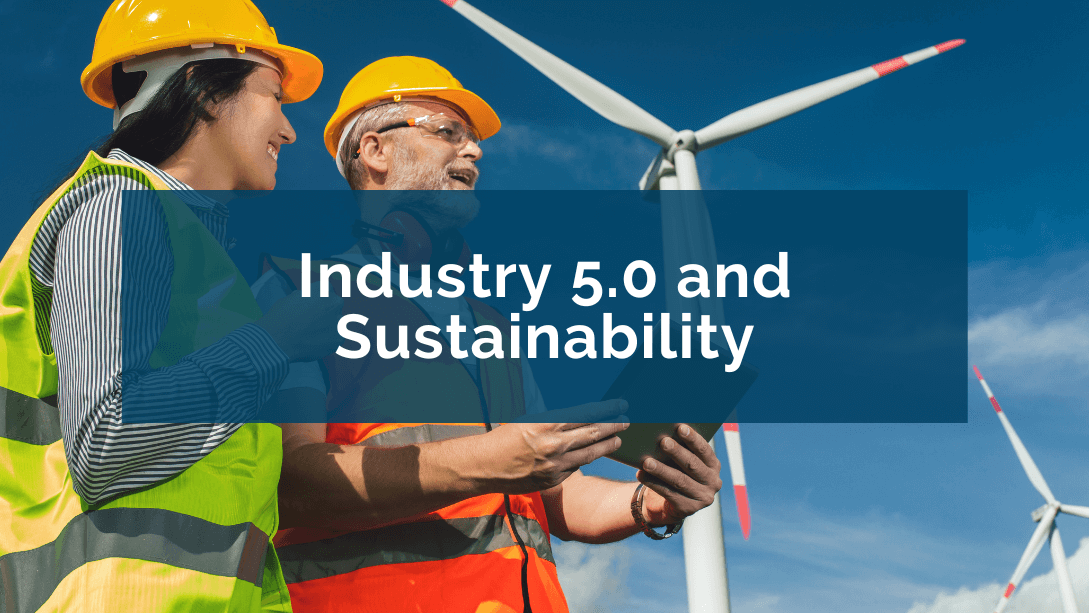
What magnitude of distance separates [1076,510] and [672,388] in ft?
140

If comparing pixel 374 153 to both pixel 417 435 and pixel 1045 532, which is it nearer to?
pixel 417 435

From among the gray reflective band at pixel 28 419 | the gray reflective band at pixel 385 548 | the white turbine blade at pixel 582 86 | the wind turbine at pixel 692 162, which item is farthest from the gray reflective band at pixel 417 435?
the white turbine blade at pixel 582 86

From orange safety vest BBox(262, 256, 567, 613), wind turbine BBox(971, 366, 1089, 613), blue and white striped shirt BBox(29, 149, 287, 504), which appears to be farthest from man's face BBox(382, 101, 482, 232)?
wind turbine BBox(971, 366, 1089, 613)

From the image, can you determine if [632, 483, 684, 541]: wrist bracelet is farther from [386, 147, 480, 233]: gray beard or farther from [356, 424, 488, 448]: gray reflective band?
[386, 147, 480, 233]: gray beard

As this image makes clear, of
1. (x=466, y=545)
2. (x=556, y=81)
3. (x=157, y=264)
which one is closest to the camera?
(x=157, y=264)

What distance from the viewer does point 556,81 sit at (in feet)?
59.8

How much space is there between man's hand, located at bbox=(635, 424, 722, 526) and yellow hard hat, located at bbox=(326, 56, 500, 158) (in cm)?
281

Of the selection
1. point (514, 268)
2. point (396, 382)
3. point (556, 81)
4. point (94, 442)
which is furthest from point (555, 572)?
point (556, 81)

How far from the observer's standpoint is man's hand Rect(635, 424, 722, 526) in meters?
3.48

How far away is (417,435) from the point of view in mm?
3602

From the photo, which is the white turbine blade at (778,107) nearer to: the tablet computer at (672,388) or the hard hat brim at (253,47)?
the hard hat brim at (253,47)

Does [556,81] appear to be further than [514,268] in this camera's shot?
Yes

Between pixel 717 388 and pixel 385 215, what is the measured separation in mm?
2360

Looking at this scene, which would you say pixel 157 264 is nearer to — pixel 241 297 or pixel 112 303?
pixel 112 303
